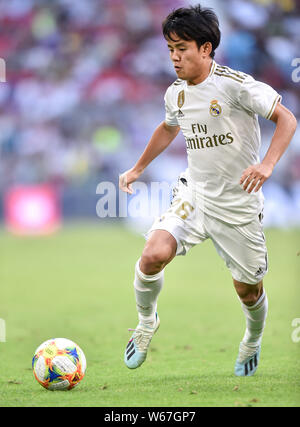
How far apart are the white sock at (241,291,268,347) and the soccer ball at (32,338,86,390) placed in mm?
1182

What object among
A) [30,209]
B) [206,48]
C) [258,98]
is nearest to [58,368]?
[258,98]

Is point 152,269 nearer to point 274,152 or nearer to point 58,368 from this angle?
point 58,368

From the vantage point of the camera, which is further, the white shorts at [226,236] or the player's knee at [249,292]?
the player's knee at [249,292]

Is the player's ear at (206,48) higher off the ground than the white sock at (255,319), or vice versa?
the player's ear at (206,48)

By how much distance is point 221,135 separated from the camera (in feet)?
14.8

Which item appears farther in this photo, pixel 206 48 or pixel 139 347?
pixel 139 347

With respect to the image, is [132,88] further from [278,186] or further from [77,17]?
[278,186]

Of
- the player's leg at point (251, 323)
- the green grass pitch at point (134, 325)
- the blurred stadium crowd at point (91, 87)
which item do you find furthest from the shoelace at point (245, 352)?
the blurred stadium crowd at point (91, 87)

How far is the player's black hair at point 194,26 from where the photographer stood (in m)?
4.34

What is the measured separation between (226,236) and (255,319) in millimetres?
646

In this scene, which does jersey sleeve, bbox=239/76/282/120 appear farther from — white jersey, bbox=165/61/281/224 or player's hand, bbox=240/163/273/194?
player's hand, bbox=240/163/273/194

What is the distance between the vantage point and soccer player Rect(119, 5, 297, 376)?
439 cm

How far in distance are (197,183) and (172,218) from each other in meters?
0.28

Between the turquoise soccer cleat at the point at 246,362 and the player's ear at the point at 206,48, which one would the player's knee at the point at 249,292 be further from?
the player's ear at the point at 206,48
